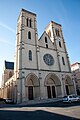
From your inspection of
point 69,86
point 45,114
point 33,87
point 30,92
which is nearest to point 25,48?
point 33,87

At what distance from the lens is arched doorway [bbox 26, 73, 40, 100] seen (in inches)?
931

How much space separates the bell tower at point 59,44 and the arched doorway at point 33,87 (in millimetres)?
8478

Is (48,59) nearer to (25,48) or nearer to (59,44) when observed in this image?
(25,48)

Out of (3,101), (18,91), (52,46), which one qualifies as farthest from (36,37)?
(3,101)

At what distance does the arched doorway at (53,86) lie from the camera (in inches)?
1046

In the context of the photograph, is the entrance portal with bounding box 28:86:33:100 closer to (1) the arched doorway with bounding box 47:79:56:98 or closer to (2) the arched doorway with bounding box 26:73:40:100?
(2) the arched doorway with bounding box 26:73:40:100

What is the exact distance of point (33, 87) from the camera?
2445 centimetres

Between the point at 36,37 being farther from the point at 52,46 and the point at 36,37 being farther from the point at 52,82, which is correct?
the point at 52,82

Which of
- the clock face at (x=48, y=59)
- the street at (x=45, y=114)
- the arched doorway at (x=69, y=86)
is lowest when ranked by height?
the street at (x=45, y=114)

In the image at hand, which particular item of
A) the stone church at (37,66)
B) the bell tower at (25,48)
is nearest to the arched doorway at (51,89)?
the stone church at (37,66)

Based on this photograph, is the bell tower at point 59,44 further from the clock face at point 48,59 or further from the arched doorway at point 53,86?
the arched doorway at point 53,86

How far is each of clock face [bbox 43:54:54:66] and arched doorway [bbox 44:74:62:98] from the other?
319 cm

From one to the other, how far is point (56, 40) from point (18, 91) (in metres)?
19.3

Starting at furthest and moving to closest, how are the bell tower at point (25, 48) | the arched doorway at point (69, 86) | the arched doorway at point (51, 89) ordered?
the arched doorway at point (69, 86)
the arched doorway at point (51, 89)
the bell tower at point (25, 48)
